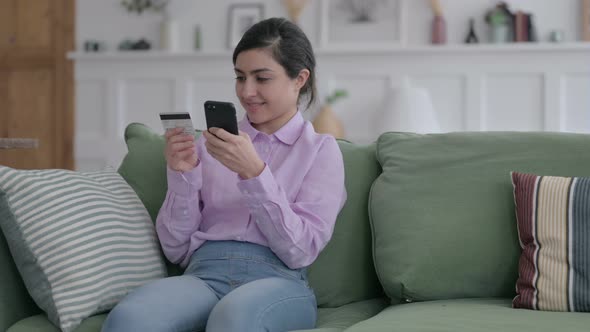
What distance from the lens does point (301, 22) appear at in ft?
17.1

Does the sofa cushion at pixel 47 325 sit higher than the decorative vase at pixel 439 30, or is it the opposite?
the decorative vase at pixel 439 30

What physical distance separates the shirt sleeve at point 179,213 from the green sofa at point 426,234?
0.13 meters

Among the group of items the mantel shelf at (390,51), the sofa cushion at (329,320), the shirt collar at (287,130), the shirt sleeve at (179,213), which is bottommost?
the sofa cushion at (329,320)

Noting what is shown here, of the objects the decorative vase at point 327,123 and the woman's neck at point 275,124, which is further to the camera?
the decorative vase at point 327,123

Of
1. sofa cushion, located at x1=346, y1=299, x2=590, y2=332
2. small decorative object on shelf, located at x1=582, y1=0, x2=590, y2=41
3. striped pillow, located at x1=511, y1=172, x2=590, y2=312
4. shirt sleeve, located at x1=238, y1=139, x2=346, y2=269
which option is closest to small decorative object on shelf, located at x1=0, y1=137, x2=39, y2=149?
shirt sleeve, located at x1=238, y1=139, x2=346, y2=269

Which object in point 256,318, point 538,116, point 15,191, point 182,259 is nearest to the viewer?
point 256,318

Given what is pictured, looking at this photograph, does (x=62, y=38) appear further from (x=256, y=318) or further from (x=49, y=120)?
(x=256, y=318)

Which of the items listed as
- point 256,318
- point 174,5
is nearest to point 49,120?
Result: point 174,5

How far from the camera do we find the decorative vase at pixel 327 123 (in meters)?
4.95

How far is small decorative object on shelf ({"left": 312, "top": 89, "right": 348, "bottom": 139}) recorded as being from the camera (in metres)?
4.95

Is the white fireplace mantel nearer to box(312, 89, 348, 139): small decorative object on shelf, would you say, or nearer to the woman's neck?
box(312, 89, 348, 139): small decorative object on shelf

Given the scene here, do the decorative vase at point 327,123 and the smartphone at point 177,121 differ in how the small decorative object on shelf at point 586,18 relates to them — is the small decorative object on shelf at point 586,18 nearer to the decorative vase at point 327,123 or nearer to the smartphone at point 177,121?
the decorative vase at point 327,123

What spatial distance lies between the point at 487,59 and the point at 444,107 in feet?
1.29

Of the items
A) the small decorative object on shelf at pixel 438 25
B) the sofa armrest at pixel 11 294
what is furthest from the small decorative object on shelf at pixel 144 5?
the sofa armrest at pixel 11 294
